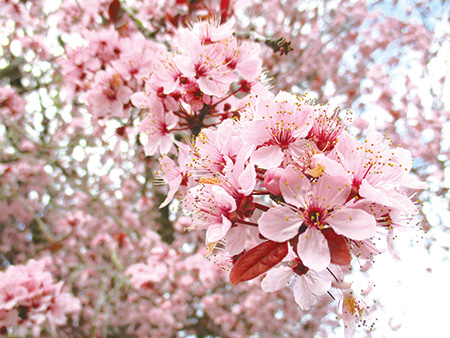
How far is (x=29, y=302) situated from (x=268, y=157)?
5.92ft

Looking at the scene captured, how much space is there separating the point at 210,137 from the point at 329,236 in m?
0.45

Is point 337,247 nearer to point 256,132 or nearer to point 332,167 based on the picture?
point 332,167

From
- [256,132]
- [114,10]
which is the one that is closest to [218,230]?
[256,132]

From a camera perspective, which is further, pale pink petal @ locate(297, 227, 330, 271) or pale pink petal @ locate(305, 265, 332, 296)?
pale pink petal @ locate(305, 265, 332, 296)

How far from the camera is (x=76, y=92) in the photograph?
2166 mm

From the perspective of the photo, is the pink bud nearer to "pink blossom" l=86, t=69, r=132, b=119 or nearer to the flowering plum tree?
the flowering plum tree

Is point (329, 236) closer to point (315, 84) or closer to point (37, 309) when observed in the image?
point (37, 309)

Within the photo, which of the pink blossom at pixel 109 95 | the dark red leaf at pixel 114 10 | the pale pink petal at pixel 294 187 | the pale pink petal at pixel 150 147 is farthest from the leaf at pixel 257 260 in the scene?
the dark red leaf at pixel 114 10

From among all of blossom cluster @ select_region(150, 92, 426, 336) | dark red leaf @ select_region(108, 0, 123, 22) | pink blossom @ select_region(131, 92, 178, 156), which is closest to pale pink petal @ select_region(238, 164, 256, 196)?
blossom cluster @ select_region(150, 92, 426, 336)

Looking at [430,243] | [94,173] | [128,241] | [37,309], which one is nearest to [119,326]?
[128,241]

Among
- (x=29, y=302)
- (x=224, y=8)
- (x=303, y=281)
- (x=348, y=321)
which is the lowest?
(x=29, y=302)

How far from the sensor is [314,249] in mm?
797

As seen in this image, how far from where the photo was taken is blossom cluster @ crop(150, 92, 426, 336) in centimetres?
80

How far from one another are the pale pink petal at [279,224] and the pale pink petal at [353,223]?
8 centimetres
